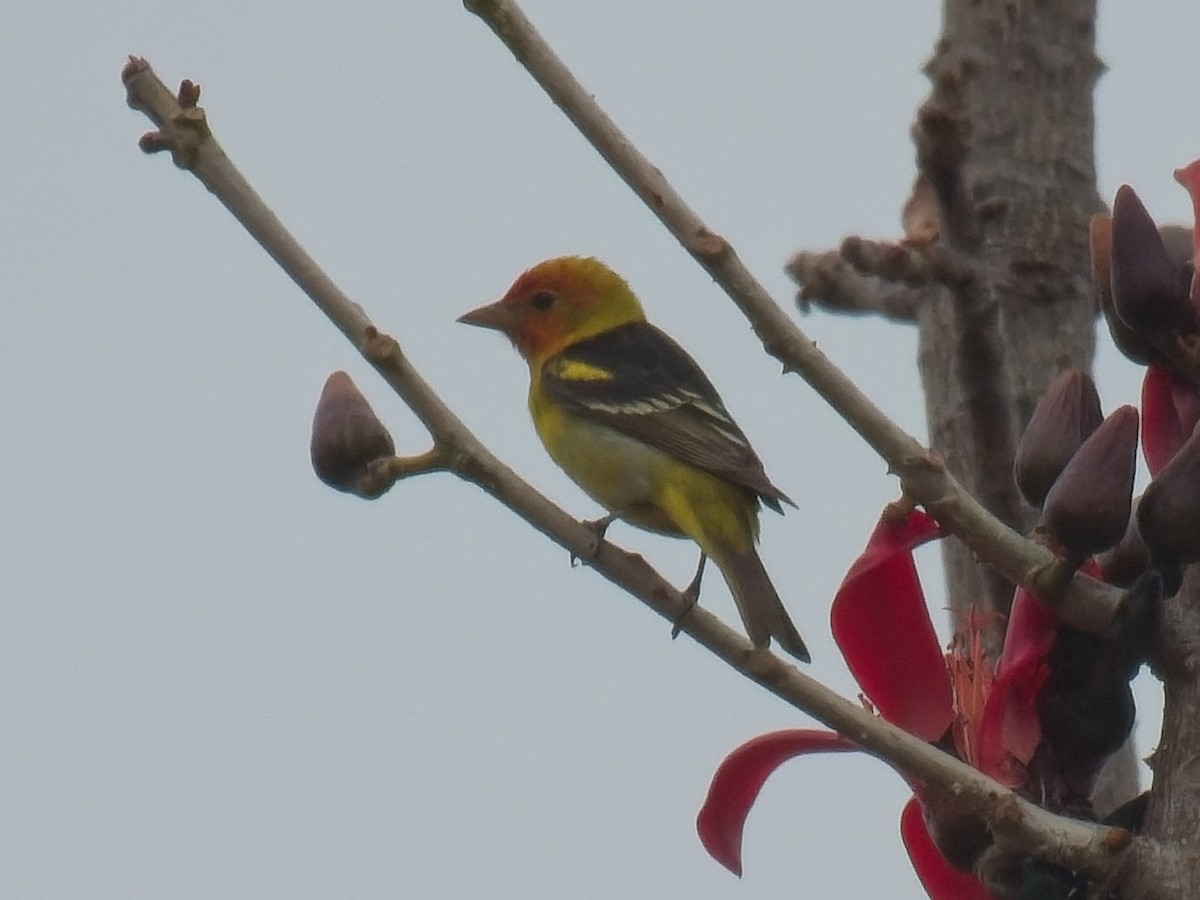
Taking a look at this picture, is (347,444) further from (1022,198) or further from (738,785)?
(1022,198)

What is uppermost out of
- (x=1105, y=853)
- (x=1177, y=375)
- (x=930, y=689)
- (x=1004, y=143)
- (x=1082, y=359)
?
(x=1004, y=143)

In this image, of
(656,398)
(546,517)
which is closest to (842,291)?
(656,398)

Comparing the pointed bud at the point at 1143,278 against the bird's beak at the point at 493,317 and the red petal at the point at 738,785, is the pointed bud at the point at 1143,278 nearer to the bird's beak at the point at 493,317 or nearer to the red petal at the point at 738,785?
the red petal at the point at 738,785

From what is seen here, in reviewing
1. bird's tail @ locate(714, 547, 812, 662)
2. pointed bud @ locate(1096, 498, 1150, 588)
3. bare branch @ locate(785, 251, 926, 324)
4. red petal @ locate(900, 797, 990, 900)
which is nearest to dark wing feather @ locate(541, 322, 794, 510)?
bird's tail @ locate(714, 547, 812, 662)

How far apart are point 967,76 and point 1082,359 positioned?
57cm

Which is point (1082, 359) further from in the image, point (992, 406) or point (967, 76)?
Result: point (967, 76)

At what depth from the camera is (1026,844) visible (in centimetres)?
220

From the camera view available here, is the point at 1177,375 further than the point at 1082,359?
No

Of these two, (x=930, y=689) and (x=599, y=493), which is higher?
(x=599, y=493)

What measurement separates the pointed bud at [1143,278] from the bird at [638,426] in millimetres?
1150

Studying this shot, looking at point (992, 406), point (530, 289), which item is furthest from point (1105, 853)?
point (530, 289)

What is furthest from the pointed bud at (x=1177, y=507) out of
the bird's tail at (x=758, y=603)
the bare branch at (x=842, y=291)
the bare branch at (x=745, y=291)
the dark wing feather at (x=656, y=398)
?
the dark wing feather at (x=656, y=398)

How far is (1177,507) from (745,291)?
518mm

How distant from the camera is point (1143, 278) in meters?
2.27
